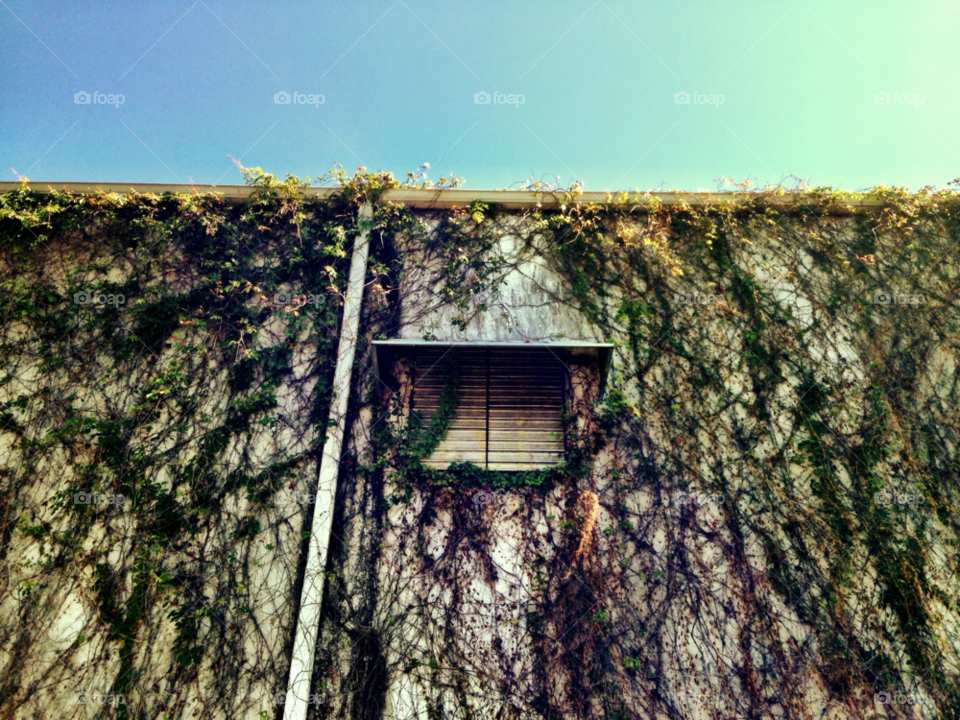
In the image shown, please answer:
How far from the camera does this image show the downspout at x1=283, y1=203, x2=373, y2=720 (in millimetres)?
3668

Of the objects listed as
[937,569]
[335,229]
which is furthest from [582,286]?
[937,569]

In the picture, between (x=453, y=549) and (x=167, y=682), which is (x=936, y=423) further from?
(x=167, y=682)

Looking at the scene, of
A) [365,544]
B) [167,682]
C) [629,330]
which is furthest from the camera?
[629,330]

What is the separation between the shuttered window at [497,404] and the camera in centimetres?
429

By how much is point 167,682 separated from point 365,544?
178 cm

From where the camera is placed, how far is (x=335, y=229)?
478 cm

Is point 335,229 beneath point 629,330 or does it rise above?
above
